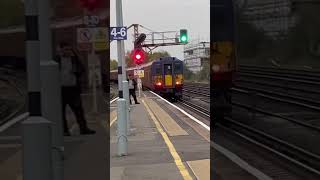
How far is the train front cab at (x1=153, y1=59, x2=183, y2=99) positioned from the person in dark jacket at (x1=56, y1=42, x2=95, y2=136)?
29.8m

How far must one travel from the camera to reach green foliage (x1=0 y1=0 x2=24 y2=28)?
7.24 metres

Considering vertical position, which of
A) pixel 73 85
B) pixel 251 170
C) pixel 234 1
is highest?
pixel 234 1

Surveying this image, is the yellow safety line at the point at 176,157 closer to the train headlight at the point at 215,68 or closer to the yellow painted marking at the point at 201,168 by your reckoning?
the yellow painted marking at the point at 201,168

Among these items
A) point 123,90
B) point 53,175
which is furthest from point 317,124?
point 53,175

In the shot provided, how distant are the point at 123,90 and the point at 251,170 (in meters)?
5.19

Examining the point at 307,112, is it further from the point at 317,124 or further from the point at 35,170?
the point at 35,170

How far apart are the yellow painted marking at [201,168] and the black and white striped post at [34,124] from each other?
14.8ft

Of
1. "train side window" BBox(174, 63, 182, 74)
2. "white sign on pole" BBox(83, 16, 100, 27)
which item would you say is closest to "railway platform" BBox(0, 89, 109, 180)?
"white sign on pole" BBox(83, 16, 100, 27)

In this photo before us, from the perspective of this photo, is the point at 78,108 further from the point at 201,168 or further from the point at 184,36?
the point at 184,36

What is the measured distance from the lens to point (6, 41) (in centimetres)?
816

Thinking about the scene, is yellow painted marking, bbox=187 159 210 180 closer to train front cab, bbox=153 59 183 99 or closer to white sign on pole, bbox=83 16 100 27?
white sign on pole, bbox=83 16 100 27

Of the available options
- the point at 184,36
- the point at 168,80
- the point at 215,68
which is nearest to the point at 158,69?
the point at 168,80

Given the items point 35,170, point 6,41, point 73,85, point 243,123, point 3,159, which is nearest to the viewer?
point 35,170

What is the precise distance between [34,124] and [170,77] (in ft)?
116
